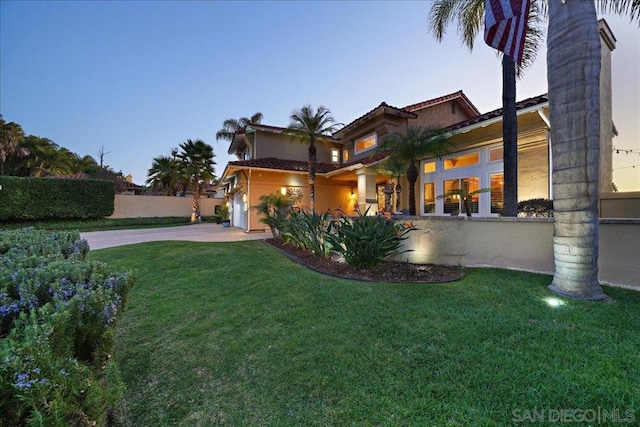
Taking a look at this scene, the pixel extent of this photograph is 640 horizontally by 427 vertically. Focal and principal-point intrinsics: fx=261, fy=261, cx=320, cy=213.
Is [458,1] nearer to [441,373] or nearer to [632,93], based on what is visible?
[632,93]

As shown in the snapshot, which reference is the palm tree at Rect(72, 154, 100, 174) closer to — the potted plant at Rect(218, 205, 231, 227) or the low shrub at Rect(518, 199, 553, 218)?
the potted plant at Rect(218, 205, 231, 227)

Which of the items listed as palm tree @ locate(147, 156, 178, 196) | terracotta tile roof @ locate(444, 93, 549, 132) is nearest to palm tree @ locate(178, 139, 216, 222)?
palm tree @ locate(147, 156, 178, 196)

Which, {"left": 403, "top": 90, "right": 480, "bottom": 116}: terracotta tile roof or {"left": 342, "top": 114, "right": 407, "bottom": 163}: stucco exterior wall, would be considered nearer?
{"left": 342, "top": 114, "right": 407, "bottom": 163}: stucco exterior wall

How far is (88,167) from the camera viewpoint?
37000 millimetres

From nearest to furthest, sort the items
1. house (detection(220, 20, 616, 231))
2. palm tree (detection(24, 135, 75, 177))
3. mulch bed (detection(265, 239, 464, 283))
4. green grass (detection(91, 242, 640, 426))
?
green grass (detection(91, 242, 640, 426)) < mulch bed (detection(265, 239, 464, 283)) < house (detection(220, 20, 616, 231)) < palm tree (detection(24, 135, 75, 177))

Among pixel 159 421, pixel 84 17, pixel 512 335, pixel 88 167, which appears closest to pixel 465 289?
pixel 512 335

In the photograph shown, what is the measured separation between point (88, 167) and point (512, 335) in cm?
4950

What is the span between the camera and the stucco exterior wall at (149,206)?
23.1m

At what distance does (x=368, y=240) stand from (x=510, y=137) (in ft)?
17.0

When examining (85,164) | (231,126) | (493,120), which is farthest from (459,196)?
(85,164)

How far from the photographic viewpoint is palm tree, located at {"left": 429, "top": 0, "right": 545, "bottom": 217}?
23.8ft

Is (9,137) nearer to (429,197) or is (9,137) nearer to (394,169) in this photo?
(394,169)

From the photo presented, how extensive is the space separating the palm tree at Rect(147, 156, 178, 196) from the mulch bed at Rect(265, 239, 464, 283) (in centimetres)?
2451

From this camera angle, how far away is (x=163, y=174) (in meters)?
29.2
